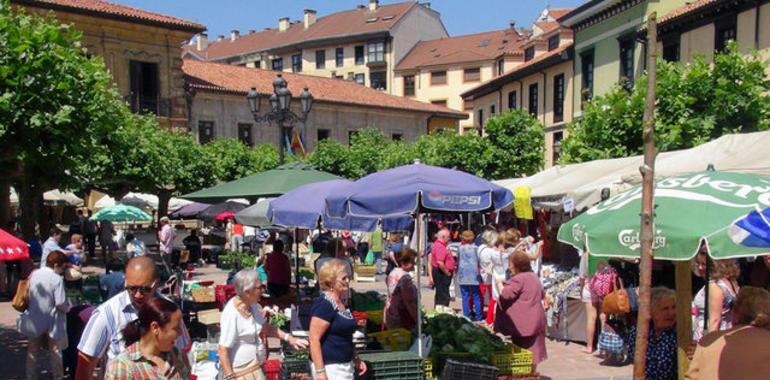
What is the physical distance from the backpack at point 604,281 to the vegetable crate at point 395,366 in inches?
143

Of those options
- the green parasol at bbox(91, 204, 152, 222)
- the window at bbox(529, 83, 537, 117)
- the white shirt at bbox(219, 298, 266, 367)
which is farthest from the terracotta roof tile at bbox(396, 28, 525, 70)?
the white shirt at bbox(219, 298, 266, 367)

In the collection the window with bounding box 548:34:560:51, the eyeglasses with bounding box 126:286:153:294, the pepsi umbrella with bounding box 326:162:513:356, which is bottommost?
the eyeglasses with bounding box 126:286:153:294

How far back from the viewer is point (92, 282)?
11828mm

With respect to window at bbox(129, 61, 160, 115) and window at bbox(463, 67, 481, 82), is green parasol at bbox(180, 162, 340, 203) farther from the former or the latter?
window at bbox(463, 67, 481, 82)

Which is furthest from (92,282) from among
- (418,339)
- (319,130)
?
(319,130)

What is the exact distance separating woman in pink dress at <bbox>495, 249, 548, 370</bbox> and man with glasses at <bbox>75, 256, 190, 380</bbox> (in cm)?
383

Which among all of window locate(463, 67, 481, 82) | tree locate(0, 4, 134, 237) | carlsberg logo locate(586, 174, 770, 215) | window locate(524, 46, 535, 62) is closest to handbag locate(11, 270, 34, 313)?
tree locate(0, 4, 134, 237)

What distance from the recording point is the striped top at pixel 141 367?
11.5 ft

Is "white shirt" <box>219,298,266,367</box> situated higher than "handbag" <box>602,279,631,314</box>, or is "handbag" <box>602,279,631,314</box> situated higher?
"white shirt" <box>219,298,266,367</box>

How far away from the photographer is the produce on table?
6746 mm

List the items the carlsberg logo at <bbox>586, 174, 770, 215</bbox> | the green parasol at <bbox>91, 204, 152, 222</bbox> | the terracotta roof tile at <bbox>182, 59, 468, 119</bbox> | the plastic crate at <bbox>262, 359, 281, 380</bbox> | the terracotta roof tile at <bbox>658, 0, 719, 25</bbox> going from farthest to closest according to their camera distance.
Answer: the terracotta roof tile at <bbox>182, 59, 468, 119</bbox> → the terracotta roof tile at <bbox>658, 0, 719, 25</bbox> → the green parasol at <bbox>91, 204, 152, 222</bbox> → the plastic crate at <bbox>262, 359, 281, 380</bbox> → the carlsberg logo at <bbox>586, 174, 770, 215</bbox>

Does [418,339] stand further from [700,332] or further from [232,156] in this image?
[232,156]

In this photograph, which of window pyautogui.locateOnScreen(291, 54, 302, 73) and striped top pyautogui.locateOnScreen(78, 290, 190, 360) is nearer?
striped top pyautogui.locateOnScreen(78, 290, 190, 360)

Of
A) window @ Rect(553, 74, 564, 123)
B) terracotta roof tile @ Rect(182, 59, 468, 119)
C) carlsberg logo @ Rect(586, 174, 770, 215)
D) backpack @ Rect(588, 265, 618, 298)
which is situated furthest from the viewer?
terracotta roof tile @ Rect(182, 59, 468, 119)
